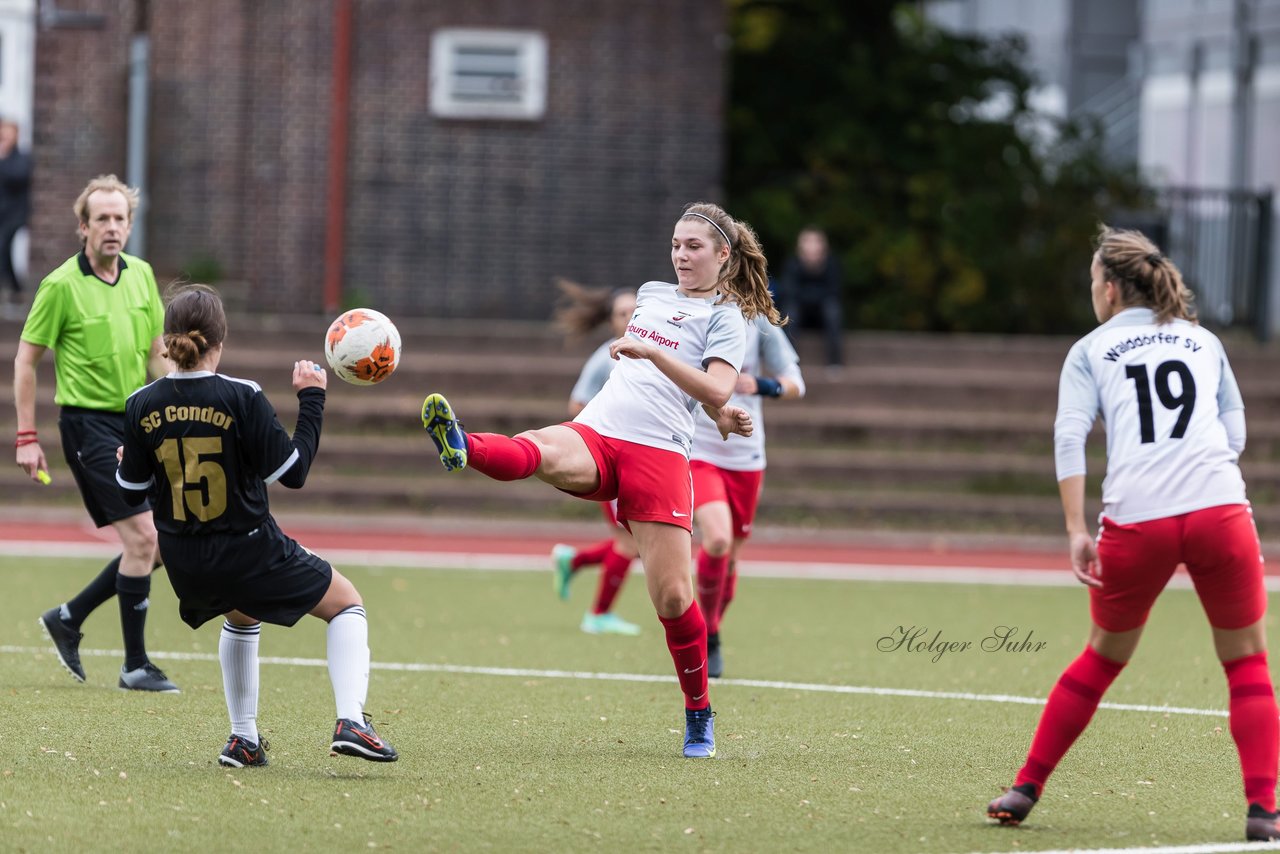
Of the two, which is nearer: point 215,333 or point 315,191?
point 215,333

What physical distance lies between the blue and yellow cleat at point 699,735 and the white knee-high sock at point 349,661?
48.1 inches

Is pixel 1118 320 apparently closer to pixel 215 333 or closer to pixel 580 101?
pixel 215 333

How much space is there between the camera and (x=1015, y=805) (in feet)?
17.6

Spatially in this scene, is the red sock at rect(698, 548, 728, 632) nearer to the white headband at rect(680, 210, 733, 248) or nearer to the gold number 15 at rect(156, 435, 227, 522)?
the white headband at rect(680, 210, 733, 248)

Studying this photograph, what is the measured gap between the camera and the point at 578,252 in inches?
812

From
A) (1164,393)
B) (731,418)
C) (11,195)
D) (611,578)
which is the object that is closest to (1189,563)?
(1164,393)

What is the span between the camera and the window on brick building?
20.4m

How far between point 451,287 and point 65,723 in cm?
1417

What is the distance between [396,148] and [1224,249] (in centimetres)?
958

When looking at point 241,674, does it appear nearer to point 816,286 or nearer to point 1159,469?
point 1159,469

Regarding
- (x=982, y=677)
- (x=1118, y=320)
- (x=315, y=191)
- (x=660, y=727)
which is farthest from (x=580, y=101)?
(x=1118, y=320)

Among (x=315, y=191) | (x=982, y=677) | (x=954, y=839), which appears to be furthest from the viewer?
(x=315, y=191)

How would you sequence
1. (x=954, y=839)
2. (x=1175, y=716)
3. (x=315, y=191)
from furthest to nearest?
(x=315, y=191) → (x=1175, y=716) → (x=954, y=839)

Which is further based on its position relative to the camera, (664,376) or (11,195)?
(11,195)
